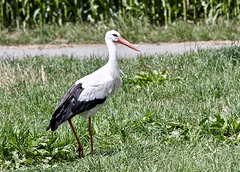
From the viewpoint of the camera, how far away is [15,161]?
13.6ft

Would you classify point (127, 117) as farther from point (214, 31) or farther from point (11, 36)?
point (11, 36)

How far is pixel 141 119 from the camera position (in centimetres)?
482

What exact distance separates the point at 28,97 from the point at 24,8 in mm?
5694

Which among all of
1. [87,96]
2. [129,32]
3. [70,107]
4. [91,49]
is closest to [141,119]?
[87,96]

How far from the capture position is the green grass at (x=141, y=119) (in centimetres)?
402

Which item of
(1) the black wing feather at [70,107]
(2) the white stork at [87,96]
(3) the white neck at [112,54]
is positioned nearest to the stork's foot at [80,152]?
(2) the white stork at [87,96]

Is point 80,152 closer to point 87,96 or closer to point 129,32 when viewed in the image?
point 87,96

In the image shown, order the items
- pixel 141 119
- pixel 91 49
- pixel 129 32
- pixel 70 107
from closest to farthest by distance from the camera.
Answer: pixel 70 107 < pixel 141 119 < pixel 91 49 < pixel 129 32

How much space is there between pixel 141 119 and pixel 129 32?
16.0ft

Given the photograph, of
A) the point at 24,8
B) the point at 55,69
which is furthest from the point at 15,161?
the point at 24,8

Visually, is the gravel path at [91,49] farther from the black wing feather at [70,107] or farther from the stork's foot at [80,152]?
the stork's foot at [80,152]

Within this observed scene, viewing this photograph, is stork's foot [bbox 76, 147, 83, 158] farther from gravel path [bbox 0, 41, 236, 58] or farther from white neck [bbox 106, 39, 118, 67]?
gravel path [bbox 0, 41, 236, 58]

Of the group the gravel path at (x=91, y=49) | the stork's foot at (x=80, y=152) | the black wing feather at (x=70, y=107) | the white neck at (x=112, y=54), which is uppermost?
the white neck at (x=112, y=54)

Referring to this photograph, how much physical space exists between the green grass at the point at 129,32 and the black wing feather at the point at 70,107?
196 inches
